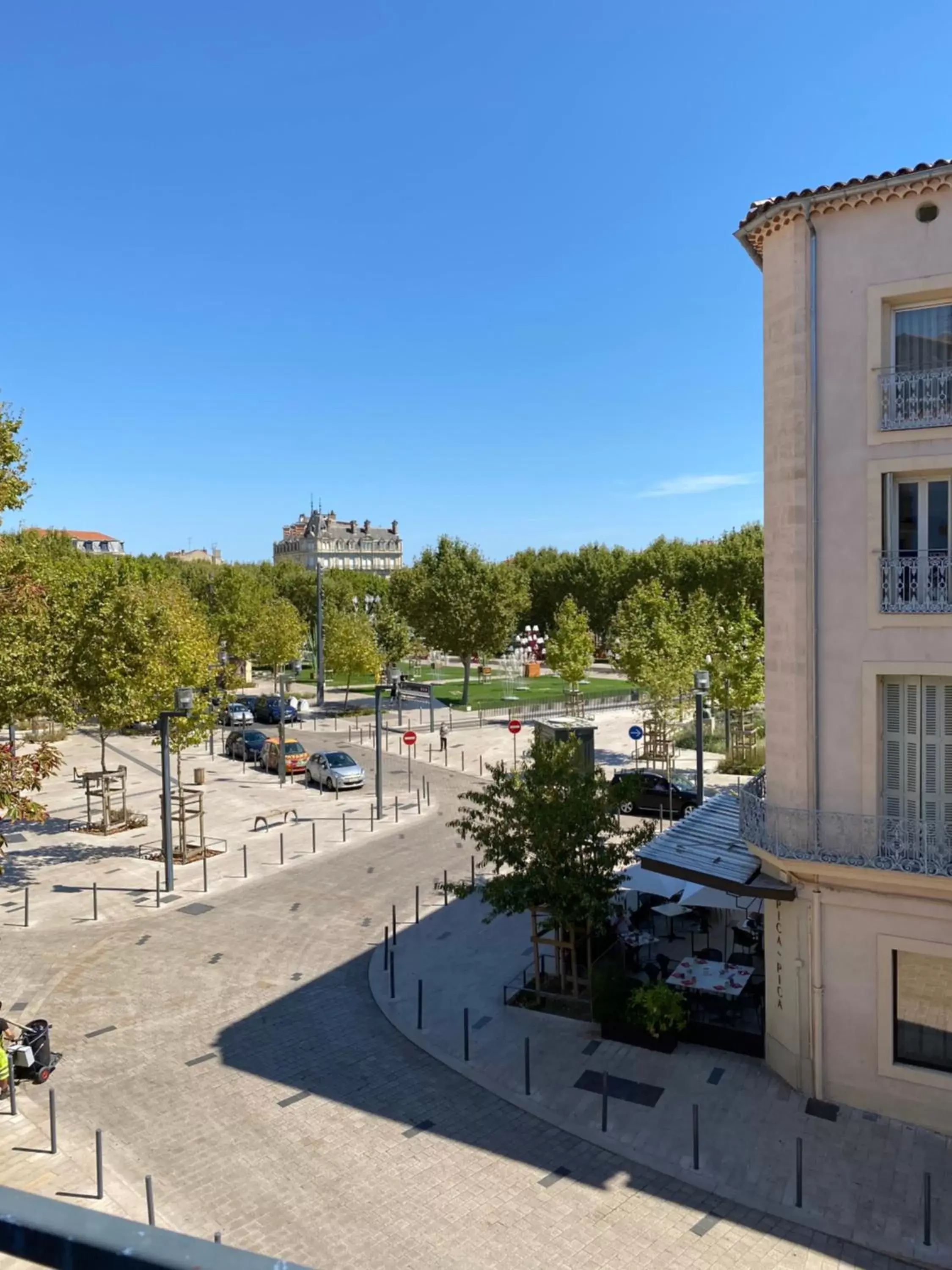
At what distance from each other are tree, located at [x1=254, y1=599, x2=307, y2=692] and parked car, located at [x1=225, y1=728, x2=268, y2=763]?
14.2 metres

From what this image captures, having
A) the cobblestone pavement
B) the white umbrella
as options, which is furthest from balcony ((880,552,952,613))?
the cobblestone pavement

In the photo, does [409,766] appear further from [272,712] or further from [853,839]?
[853,839]

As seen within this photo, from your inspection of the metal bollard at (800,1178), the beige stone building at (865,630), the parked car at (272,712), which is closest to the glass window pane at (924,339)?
the beige stone building at (865,630)

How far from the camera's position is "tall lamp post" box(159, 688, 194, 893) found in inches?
802

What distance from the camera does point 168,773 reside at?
21.8 m

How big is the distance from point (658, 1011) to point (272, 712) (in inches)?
1425

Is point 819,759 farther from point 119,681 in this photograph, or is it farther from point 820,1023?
point 119,681

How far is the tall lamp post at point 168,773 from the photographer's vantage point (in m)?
20.4

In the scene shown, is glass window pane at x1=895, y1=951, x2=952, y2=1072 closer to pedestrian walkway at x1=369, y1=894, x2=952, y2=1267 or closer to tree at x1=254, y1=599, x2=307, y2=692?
pedestrian walkway at x1=369, y1=894, x2=952, y2=1267

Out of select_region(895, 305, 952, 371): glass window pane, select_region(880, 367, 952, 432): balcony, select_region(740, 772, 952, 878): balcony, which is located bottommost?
select_region(740, 772, 952, 878): balcony

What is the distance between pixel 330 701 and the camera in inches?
2244

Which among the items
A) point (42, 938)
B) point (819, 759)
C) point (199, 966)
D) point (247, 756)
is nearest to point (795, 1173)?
point (819, 759)

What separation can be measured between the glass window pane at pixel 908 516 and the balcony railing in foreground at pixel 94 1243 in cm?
1198

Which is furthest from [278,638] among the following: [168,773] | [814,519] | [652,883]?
[814,519]
